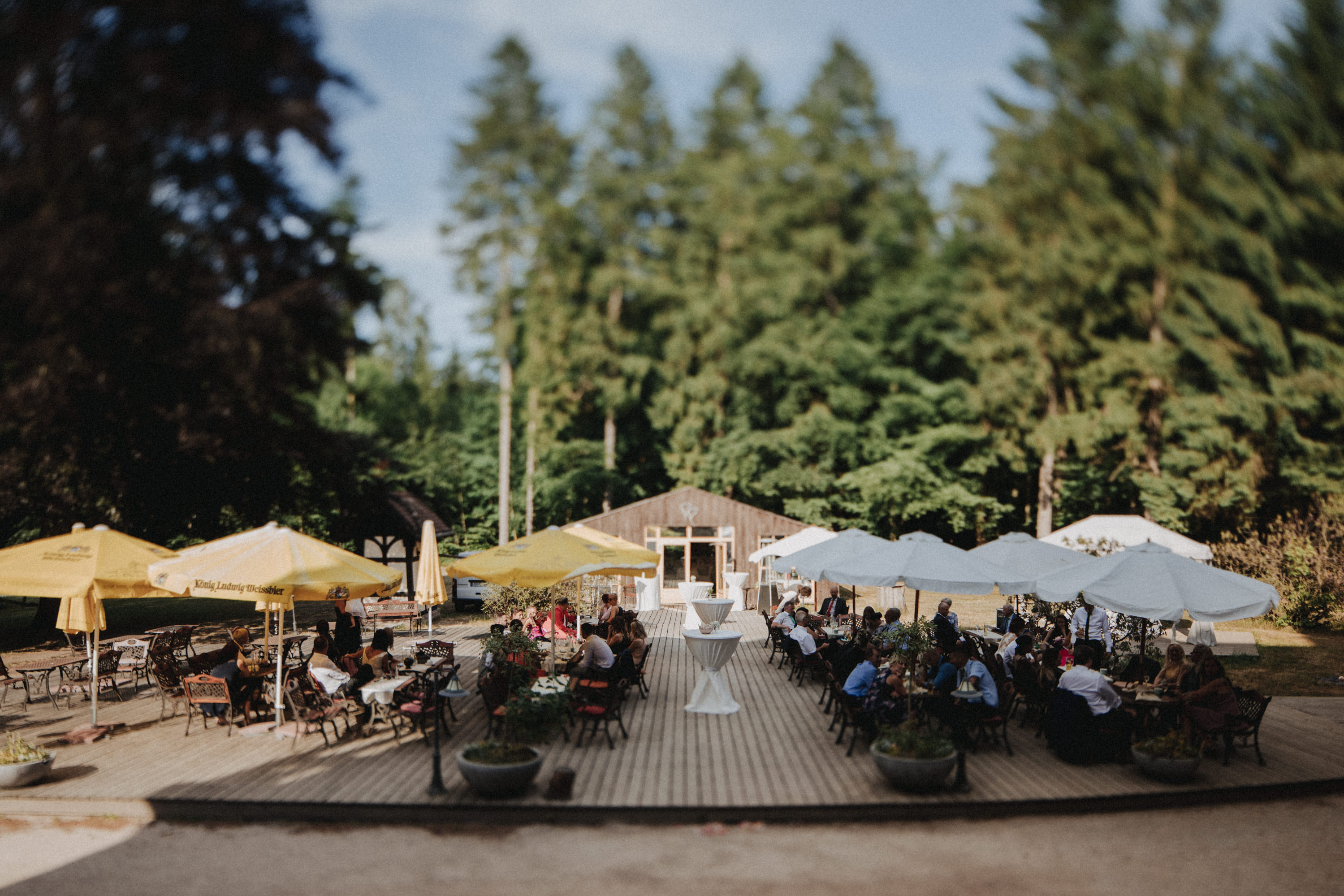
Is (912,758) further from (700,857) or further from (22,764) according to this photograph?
(22,764)

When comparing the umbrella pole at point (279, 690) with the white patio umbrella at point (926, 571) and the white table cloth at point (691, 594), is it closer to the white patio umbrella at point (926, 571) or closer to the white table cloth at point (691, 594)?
the white patio umbrella at point (926, 571)

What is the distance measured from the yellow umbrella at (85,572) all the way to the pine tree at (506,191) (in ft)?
66.5

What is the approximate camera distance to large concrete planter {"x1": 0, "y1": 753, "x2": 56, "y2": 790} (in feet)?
26.4

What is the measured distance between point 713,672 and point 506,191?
82.3ft

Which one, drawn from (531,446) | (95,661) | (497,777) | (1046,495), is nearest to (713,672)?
(497,777)

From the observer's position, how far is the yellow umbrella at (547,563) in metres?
10.7

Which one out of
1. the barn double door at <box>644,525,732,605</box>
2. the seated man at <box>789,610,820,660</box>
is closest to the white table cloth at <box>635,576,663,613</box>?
the barn double door at <box>644,525,732,605</box>

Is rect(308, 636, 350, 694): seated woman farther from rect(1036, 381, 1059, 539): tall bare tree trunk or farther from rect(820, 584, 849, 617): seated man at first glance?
rect(1036, 381, 1059, 539): tall bare tree trunk

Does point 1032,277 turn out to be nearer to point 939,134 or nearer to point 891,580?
point 891,580

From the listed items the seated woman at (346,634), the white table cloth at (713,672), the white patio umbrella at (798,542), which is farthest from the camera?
the white patio umbrella at (798,542)

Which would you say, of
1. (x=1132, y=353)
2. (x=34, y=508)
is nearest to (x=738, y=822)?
(x=1132, y=353)

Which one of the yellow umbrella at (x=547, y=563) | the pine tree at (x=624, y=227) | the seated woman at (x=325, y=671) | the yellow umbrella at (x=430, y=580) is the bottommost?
the seated woman at (x=325, y=671)

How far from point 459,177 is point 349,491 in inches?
636

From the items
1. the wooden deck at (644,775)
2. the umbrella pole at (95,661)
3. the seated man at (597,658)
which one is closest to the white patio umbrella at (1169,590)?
the wooden deck at (644,775)
